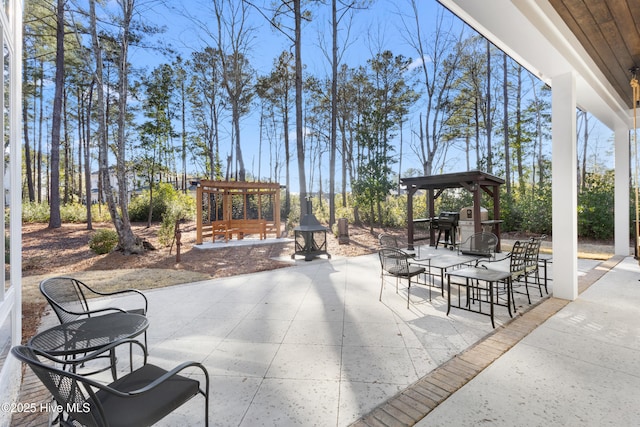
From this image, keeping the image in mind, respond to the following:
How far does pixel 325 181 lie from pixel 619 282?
Answer: 21.4 m

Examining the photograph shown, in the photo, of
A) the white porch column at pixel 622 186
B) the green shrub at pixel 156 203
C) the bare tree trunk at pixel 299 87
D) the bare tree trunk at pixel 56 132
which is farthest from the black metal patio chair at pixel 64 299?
the green shrub at pixel 156 203

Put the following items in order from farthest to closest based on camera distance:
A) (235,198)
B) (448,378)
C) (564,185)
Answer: (235,198) → (564,185) → (448,378)

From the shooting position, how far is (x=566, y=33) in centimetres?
294

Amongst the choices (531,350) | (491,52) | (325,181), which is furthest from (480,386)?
(325,181)

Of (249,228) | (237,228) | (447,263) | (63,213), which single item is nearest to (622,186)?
(447,263)

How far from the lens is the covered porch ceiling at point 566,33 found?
2416 millimetres

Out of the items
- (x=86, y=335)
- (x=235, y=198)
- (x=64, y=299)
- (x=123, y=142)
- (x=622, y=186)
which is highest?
(x=123, y=142)

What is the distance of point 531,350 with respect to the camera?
96.1 inches

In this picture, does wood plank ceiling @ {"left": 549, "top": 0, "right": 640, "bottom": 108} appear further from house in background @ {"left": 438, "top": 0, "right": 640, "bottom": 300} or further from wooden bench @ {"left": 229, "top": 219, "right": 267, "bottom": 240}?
wooden bench @ {"left": 229, "top": 219, "right": 267, "bottom": 240}

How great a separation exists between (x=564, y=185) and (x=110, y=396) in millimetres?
4878

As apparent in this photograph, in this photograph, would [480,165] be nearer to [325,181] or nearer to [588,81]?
[588,81]

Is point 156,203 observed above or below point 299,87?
below

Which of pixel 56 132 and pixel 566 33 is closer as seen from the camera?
pixel 566 33

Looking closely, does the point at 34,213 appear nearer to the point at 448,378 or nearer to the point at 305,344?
the point at 305,344
